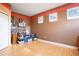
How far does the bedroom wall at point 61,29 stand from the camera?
3750mm

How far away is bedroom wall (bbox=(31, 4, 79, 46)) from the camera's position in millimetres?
3750

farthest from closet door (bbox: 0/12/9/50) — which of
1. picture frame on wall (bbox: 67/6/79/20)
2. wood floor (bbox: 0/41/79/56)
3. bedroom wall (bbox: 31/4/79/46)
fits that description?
picture frame on wall (bbox: 67/6/79/20)

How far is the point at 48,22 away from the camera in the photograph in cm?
526

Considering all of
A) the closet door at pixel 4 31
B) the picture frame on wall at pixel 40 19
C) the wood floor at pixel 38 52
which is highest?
the picture frame on wall at pixel 40 19

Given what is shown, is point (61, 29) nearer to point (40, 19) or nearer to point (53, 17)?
point (53, 17)

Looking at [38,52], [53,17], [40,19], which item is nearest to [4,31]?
[38,52]

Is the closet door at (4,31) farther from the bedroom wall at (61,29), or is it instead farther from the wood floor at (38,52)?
the bedroom wall at (61,29)

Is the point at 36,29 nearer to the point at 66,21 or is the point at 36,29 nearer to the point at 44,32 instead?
the point at 44,32

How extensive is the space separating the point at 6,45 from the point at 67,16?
344 cm

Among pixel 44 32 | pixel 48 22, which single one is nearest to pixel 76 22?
pixel 48 22

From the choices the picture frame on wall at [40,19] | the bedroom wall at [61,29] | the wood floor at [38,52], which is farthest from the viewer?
the picture frame on wall at [40,19]

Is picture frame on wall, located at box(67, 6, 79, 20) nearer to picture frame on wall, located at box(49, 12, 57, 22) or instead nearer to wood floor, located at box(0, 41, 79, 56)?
picture frame on wall, located at box(49, 12, 57, 22)

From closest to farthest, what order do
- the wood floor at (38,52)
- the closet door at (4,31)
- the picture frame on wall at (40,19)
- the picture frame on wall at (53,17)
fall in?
the wood floor at (38,52) < the closet door at (4,31) < the picture frame on wall at (53,17) < the picture frame on wall at (40,19)

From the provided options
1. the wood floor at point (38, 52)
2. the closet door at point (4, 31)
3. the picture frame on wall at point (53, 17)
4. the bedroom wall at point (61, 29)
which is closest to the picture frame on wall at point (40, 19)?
the bedroom wall at point (61, 29)
